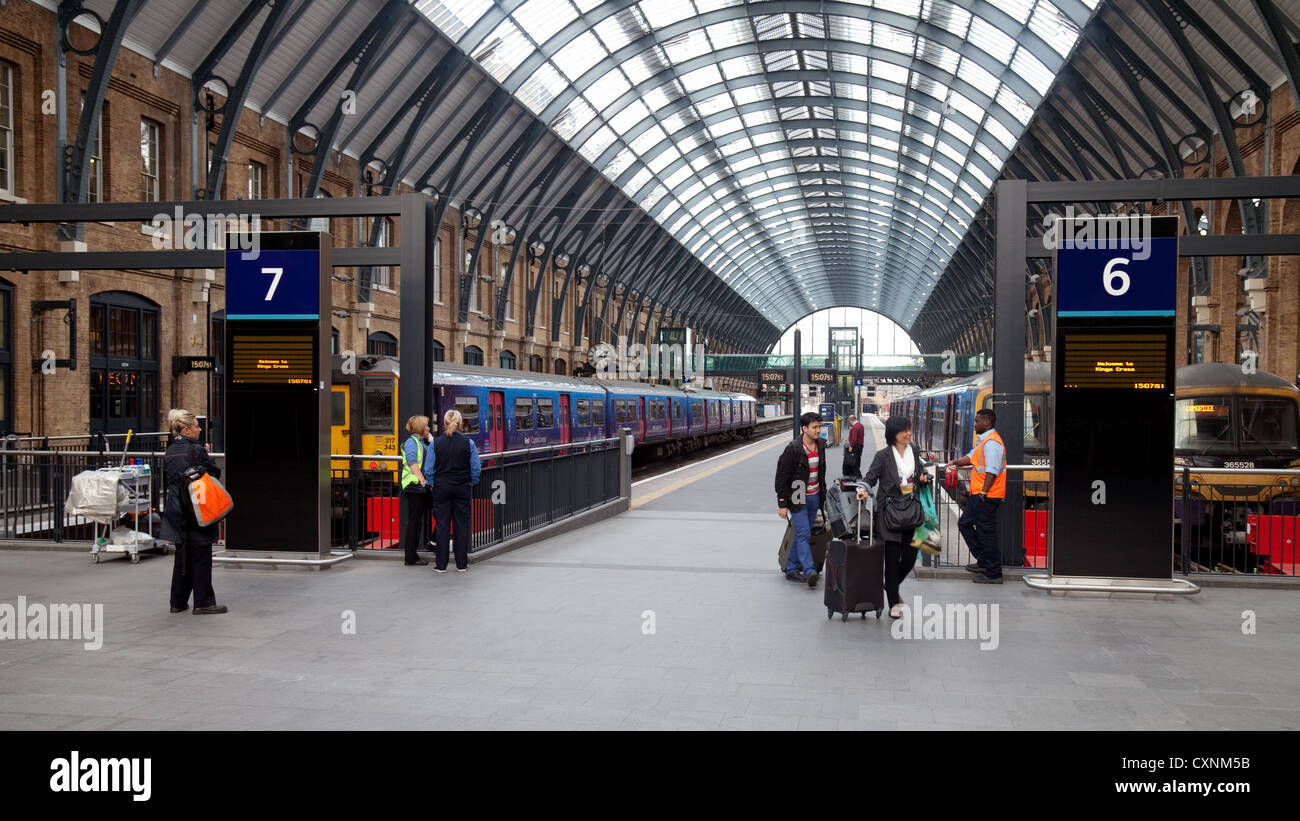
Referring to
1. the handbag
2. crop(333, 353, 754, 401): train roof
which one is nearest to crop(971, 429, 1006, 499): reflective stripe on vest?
the handbag

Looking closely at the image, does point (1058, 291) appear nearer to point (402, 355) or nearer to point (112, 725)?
point (402, 355)

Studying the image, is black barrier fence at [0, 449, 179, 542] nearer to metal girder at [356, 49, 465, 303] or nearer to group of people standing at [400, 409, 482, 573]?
group of people standing at [400, 409, 482, 573]

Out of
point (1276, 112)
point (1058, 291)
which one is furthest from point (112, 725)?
point (1276, 112)

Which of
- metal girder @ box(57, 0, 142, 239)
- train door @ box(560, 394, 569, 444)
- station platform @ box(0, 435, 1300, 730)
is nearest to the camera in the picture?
station platform @ box(0, 435, 1300, 730)

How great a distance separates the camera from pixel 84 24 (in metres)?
18.8

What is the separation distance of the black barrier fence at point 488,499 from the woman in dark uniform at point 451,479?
1.77 feet

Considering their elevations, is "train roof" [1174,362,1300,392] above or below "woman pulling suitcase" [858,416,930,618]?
above

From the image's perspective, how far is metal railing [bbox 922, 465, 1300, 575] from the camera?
973 centimetres

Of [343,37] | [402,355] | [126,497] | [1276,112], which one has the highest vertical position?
[343,37]

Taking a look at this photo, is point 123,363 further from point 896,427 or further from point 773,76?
point 773,76

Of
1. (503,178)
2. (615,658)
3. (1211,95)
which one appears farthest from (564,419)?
(615,658)

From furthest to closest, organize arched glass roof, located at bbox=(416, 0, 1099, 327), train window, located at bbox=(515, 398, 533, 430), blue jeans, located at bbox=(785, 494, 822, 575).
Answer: arched glass roof, located at bbox=(416, 0, 1099, 327), train window, located at bbox=(515, 398, 533, 430), blue jeans, located at bbox=(785, 494, 822, 575)

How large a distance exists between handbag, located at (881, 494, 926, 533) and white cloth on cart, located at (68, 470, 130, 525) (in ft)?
25.7
